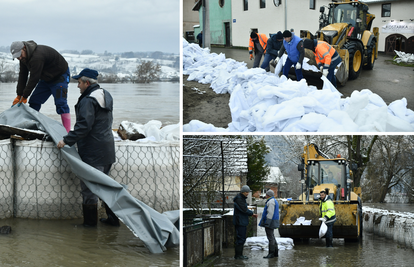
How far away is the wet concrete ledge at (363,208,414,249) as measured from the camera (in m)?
6.36

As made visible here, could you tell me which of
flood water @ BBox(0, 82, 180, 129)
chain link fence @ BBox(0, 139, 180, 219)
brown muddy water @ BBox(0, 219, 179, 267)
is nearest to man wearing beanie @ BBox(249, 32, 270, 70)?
chain link fence @ BBox(0, 139, 180, 219)

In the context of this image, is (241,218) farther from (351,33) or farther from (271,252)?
(351,33)

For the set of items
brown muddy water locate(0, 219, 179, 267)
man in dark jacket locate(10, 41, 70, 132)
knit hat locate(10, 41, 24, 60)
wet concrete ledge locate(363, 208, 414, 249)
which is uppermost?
knit hat locate(10, 41, 24, 60)

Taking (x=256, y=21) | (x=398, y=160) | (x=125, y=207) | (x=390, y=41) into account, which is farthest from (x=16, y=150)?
(x=398, y=160)

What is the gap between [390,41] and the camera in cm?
692

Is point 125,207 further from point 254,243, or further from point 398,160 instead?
point 398,160

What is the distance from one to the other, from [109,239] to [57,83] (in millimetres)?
2066

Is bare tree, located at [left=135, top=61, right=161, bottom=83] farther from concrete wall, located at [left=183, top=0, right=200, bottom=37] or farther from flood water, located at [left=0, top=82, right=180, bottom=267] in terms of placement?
flood water, located at [left=0, top=82, right=180, bottom=267]

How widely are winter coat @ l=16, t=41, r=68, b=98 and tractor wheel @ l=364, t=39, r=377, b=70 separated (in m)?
4.45

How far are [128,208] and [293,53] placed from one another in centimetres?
331

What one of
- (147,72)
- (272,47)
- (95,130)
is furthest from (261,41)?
(147,72)

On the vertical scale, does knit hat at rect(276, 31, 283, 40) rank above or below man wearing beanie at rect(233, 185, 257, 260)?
above

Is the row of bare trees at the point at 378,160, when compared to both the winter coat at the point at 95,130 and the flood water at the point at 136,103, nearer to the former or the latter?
the flood water at the point at 136,103

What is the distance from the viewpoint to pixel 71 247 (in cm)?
344
